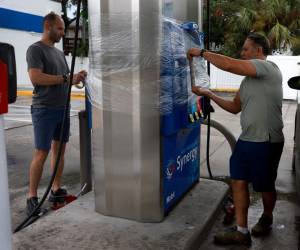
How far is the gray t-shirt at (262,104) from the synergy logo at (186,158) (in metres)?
0.68

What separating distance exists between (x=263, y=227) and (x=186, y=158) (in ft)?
2.93

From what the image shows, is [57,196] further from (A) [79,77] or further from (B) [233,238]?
(B) [233,238]

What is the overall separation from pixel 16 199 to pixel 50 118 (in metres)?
1.14

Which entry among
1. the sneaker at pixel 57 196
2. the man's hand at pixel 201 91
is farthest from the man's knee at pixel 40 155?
the man's hand at pixel 201 91

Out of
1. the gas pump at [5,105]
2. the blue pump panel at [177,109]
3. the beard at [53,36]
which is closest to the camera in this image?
the gas pump at [5,105]

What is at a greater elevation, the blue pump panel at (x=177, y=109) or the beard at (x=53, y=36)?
the beard at (x=53, y=36)

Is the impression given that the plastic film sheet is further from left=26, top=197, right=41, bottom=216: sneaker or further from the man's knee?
left=26, top=197, right=41, bottom=216: sneaker

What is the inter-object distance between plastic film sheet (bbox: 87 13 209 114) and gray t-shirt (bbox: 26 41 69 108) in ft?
2.47

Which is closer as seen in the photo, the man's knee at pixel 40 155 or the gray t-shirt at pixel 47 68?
the gray t-shirt at pixel 47 68

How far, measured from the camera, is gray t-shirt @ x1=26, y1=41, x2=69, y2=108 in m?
3.74

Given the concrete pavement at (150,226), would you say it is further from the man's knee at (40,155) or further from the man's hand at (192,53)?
the man's hand at (192,53)

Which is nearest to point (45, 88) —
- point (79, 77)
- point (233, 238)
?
point (79, 77)

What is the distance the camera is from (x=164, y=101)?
3117mm

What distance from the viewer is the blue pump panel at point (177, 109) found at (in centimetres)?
312
